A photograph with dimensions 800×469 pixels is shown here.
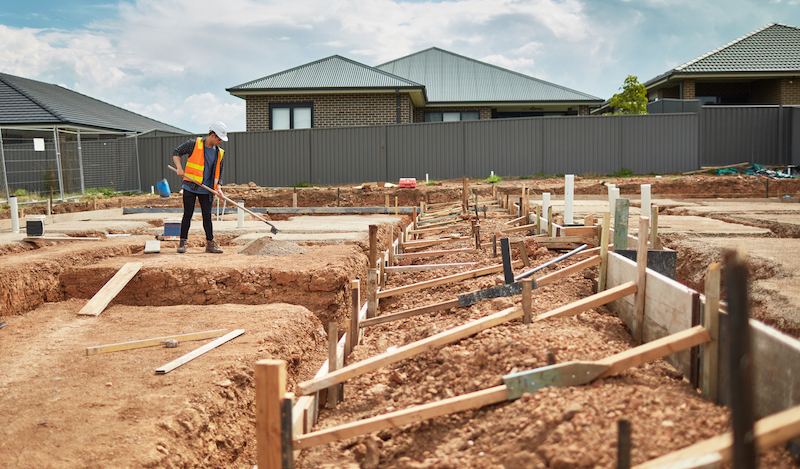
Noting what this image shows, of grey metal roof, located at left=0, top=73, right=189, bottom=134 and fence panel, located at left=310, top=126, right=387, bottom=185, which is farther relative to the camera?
fence panel, located at left=310, top=126, right=387, bottom=185

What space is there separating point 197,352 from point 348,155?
16208 millimetres

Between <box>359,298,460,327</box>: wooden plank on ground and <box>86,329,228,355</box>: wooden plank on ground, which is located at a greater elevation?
<box>359,298,460,327</box>: wooden plank on ground

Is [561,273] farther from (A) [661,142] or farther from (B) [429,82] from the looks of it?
(B) [429,82]

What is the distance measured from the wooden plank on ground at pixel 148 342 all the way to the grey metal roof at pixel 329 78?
17637 millimetres

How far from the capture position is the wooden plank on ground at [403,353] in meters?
3.56

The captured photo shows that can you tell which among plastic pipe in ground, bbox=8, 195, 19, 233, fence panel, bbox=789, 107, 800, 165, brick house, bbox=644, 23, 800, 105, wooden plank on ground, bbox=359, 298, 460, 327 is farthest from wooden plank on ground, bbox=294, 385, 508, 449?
brick house, bbox=644, 23, 800, 105

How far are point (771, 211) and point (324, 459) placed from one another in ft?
35.2

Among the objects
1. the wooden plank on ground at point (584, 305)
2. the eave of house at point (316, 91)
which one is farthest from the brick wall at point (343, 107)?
the wooden plank on ground at point (584, 305)

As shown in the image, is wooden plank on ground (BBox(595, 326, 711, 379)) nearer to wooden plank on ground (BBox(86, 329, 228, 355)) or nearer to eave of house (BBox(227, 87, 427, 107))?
wooden plank on ground (BBox(86, 329, 228, 355))

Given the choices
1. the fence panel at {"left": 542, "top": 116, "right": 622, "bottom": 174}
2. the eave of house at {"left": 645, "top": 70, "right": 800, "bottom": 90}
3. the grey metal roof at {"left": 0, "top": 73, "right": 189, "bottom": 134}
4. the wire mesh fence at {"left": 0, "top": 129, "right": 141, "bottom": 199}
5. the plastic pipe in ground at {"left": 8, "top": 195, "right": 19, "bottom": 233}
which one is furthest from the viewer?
the eave of house at {"left": 645, "top": 70, "right": 800, "bottom": 90}

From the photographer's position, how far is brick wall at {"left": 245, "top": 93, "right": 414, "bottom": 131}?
22766 mm

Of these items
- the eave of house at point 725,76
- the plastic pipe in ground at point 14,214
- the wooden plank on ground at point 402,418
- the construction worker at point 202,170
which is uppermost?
the eave of house at point 725,76

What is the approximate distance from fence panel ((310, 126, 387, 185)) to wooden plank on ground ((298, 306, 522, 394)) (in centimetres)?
1680

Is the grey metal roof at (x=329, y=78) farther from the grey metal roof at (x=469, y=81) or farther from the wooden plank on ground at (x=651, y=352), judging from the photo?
the wooden plank on ground at (x=651, y=352)
